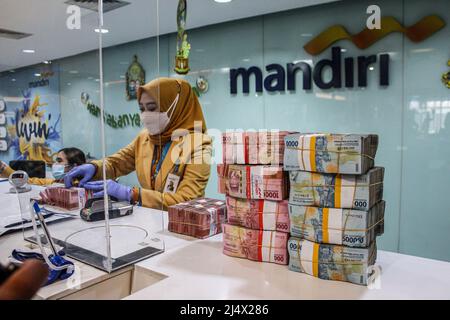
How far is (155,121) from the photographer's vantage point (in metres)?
2.16

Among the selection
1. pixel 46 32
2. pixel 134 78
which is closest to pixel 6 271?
pixel 46 32

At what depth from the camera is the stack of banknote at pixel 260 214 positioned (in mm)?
1277

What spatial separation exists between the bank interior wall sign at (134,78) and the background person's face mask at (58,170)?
0.44 metres

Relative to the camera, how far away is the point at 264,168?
1.28m

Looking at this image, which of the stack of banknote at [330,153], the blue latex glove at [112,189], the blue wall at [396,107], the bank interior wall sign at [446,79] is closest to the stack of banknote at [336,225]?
the stack of banknote at [330,153]

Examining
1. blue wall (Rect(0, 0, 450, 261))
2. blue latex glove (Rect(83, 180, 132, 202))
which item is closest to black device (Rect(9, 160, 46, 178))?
blue latex glove (Rect(83, 180, 132, 202))

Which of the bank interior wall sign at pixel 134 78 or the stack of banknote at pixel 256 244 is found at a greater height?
the bank interior wall sign at pixel 134 78

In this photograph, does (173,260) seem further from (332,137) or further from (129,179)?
(332,137)

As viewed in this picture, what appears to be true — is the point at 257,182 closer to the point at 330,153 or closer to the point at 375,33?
the point at 330,153

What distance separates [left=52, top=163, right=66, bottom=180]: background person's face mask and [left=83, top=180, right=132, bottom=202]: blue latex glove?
0.36ft

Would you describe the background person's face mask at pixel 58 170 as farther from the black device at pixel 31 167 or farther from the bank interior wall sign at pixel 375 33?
the bank interior wall sign at pixel 375 33

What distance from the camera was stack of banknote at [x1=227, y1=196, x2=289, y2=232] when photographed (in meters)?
1.28
